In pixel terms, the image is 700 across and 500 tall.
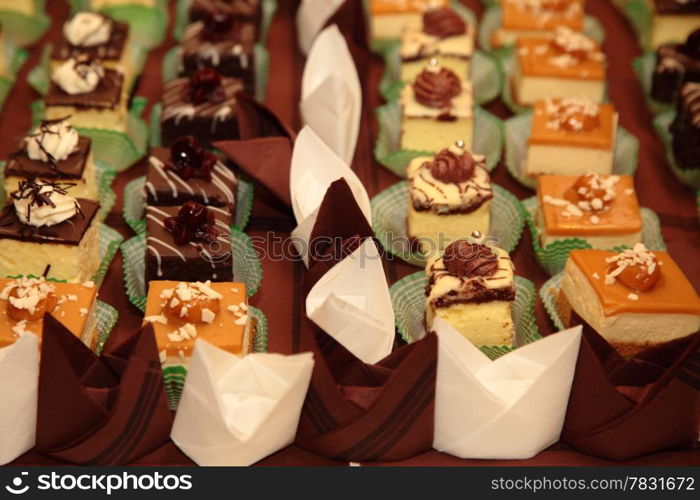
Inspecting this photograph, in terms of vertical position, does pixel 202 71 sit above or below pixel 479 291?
above

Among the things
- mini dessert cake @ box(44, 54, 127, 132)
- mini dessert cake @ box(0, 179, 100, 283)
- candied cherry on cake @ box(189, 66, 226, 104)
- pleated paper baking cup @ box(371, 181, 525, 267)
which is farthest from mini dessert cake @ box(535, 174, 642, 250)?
Result: mini dessert cake @ box(44, 54, 127, 132)

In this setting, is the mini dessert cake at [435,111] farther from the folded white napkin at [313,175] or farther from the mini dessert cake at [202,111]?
the mini dessert cake at [202,111]

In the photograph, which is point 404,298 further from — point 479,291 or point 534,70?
point 534,70

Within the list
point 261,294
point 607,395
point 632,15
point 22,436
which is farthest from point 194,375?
point 632,15

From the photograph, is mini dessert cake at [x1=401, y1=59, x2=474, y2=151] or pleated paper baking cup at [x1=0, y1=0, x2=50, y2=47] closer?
mini dessert cake at [x1=401, y1=59, x2=474, y2=151]

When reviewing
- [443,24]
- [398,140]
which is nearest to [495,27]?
[443,24]

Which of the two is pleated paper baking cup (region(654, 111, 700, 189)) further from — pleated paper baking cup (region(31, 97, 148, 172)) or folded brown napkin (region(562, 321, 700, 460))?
pleated paper baking cup (region(31, 97, 148, 172))
